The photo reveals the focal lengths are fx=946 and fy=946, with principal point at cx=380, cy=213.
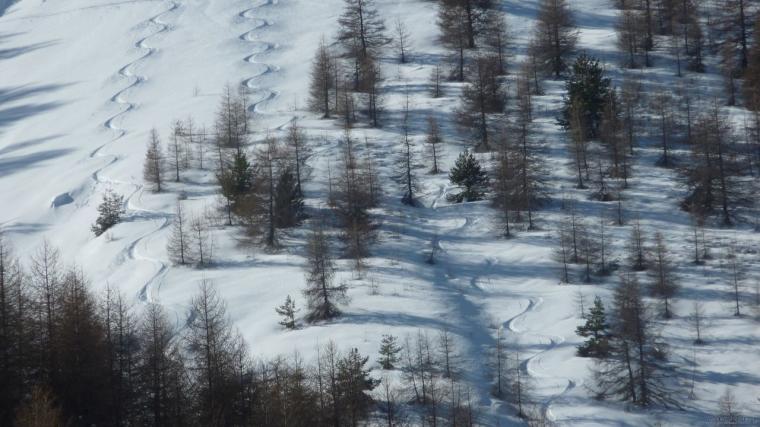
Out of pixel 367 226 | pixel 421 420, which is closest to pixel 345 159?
pixel 367 226

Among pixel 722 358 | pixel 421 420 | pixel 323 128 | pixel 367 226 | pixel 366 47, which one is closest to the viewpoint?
pixel 421 420

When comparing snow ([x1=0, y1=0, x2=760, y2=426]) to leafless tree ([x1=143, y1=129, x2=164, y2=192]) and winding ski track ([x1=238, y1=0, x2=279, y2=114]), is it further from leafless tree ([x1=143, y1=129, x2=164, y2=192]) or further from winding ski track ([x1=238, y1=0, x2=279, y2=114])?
leafless tree ([x1=143, y1=129, x2=164, y2=192])

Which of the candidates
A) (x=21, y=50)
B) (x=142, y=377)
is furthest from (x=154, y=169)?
(x=21, y=50)

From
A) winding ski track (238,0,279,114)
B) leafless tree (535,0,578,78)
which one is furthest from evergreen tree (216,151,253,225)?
leafless tree (535,0,578,78)

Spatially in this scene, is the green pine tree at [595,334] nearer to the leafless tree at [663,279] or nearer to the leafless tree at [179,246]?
the leafless tree at [663,279]

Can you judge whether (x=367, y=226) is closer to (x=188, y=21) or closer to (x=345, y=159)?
(x=345, y=159)

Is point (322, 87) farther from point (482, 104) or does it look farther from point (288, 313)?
point (288, 313)
